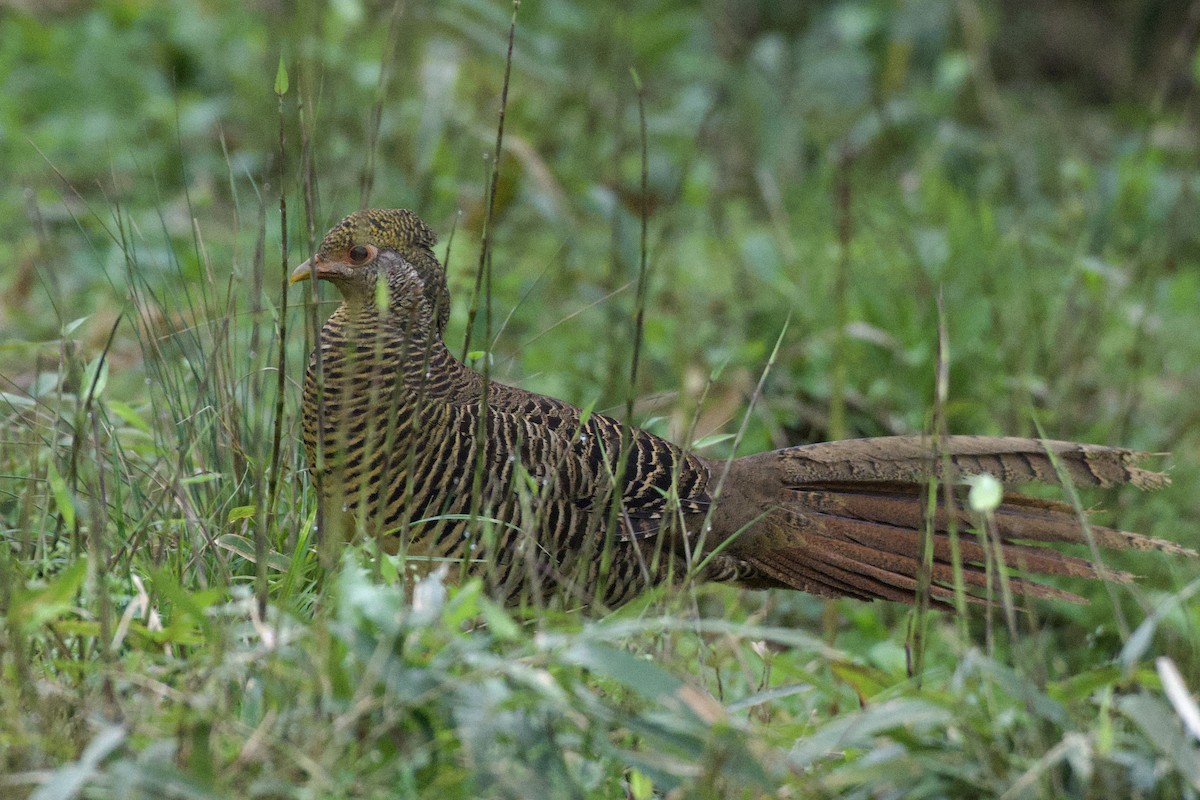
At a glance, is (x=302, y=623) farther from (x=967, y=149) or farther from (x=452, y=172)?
(x=967, y=149)

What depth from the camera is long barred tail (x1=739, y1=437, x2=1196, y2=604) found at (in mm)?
2758

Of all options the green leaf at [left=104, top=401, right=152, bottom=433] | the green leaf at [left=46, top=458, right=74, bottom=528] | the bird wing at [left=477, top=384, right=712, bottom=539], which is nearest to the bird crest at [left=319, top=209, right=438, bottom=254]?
the bird wing at [left=477, top=384, right=712, bottom=539]

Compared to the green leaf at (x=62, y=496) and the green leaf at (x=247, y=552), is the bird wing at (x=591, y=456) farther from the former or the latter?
the green leaf at (x=62, y=496)

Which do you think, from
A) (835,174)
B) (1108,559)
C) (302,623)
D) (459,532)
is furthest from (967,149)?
(302,623)

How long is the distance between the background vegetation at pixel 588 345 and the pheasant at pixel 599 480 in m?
0.14

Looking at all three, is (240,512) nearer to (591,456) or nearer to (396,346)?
(396,346)

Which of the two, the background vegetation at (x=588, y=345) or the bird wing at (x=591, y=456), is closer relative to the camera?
the background vegetation at (x=588, y=345)

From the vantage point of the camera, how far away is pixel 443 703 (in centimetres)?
179

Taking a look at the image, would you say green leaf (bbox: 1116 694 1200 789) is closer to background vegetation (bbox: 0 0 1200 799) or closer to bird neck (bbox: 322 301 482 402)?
background vegetation (bbox: 0 0 1200 799)

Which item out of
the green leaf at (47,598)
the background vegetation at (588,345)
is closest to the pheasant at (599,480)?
the background vegetation at (588,345)

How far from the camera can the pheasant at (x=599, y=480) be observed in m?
2.62

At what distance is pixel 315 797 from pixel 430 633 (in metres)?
0.29

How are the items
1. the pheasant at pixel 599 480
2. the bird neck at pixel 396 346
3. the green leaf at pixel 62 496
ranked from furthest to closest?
the bird neck at pixel 396 346
the pheasant at pixel 599 480
the green leaf at pixel 62 496

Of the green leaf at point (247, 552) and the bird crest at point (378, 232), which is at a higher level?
the bird crest at point (378, 232)
